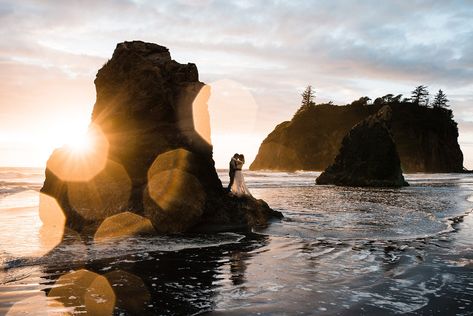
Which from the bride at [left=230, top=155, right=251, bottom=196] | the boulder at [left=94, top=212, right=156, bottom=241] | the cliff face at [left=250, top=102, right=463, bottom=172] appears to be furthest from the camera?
Answer: the cliff face at [left=250, top=102, right=463, bottom=172]

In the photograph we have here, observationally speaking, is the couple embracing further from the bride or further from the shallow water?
the shallow water

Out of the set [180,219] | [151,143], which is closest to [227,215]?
[180,219]

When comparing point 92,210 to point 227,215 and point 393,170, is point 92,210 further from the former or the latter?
point 393,170

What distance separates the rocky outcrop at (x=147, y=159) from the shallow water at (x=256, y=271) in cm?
105

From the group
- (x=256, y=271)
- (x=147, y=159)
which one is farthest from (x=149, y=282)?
(x=147, y=159)

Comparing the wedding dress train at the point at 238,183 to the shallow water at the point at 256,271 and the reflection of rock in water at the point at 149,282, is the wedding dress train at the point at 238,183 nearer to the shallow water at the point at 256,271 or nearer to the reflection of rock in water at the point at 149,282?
the shallow water at the point at 256,271

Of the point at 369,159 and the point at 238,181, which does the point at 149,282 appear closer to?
the point at 238,181

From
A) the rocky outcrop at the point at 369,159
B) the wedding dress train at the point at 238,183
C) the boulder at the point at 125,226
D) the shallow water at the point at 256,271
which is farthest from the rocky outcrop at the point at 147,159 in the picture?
the rocky outcrop at the point at 369,159

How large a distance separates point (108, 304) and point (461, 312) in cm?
414

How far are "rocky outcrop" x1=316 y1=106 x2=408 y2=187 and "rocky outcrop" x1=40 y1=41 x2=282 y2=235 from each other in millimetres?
28239

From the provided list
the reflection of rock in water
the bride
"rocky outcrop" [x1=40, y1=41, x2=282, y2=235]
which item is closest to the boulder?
"rocky outcrop" [x1=40, y1=41, x2=282, y2=235]

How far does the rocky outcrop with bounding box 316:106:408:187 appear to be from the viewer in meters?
39.1

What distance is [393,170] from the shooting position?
39.6m

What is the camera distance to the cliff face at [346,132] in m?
93.0
